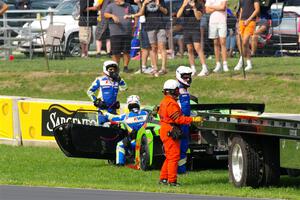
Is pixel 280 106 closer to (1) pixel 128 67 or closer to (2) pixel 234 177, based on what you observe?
(1) pixel 128 67

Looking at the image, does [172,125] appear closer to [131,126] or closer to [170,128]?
[170,128]

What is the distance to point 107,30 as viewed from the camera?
25.8 m

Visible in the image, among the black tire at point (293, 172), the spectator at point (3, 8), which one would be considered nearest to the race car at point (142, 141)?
the black tire at point (293, 172)

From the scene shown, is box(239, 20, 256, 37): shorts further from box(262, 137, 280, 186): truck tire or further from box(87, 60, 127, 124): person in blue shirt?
box(262, 137, 280, 186): truck tire

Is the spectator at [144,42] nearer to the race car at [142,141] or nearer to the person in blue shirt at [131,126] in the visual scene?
the race car at [142,141]

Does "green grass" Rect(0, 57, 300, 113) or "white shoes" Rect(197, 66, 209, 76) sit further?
"white shoes" Rect(197, 66, 209, 76)

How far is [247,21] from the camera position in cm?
2328

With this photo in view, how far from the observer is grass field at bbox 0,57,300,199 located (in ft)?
47.0

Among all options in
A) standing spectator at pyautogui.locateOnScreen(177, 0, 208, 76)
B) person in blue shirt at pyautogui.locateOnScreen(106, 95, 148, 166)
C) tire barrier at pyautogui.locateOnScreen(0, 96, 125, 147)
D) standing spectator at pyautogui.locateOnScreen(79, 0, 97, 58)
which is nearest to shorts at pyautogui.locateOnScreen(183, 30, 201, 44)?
standing spectator at pyautogui.locateOnScreen(177, 0, 208, 76)

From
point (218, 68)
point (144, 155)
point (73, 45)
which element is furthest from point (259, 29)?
point (144, 155)

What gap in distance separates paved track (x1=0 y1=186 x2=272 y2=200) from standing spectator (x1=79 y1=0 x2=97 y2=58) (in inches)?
549

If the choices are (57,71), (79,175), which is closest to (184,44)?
(57,71)

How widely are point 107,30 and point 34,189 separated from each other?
12.5 m

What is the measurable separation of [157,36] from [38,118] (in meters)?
4.82
